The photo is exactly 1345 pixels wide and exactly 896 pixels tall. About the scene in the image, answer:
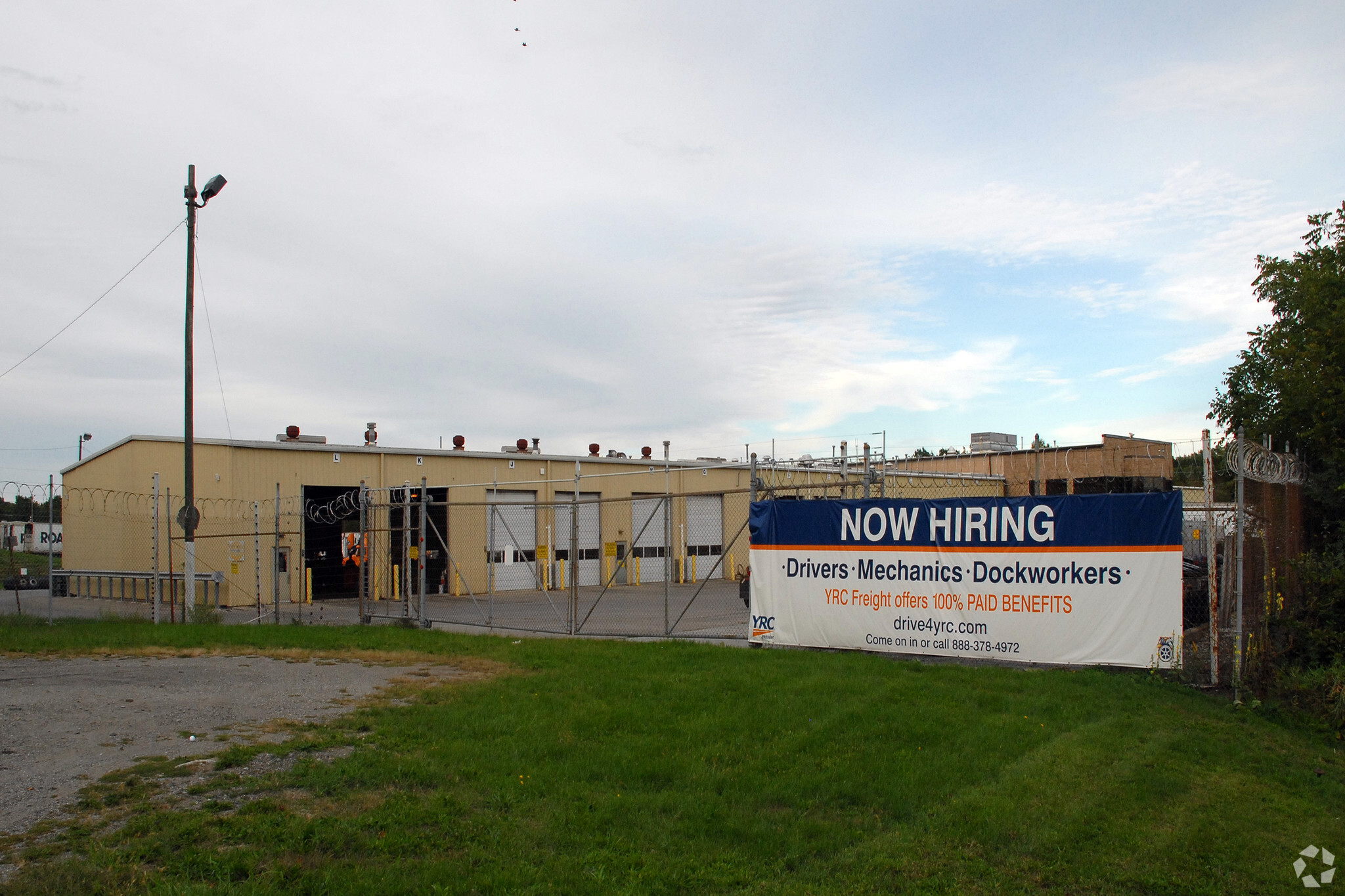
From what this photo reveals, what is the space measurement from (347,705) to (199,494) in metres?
17.1

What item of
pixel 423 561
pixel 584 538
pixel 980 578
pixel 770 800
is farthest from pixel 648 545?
pixel 770 800

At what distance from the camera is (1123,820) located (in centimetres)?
564

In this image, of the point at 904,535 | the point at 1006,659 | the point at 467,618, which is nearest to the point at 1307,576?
the point at 1006,659

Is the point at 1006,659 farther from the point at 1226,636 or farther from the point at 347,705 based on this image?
the point at 347,705

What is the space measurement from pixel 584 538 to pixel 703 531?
4.39 meters

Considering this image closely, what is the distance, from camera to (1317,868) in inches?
199

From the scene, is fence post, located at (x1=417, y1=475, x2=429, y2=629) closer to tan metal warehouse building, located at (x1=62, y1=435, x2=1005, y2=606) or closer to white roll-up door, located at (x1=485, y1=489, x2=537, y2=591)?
tan metal warehouse building, located at (x1=62, y1=435, x2=1005, y2=606)

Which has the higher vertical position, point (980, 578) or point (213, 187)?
point (213, 187)

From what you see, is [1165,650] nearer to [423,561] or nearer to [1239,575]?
[1239,575]

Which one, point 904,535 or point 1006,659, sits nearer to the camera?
point 1006,659

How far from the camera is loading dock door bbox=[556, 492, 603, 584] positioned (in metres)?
29.3

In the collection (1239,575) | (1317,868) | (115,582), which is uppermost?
(1239,575)

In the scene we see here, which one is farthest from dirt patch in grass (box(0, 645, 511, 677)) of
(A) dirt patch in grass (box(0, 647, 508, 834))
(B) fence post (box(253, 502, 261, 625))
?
(B) fence post (box(253, 502, 261, 625))

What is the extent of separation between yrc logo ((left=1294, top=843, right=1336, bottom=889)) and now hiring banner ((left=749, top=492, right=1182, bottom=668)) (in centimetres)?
465
